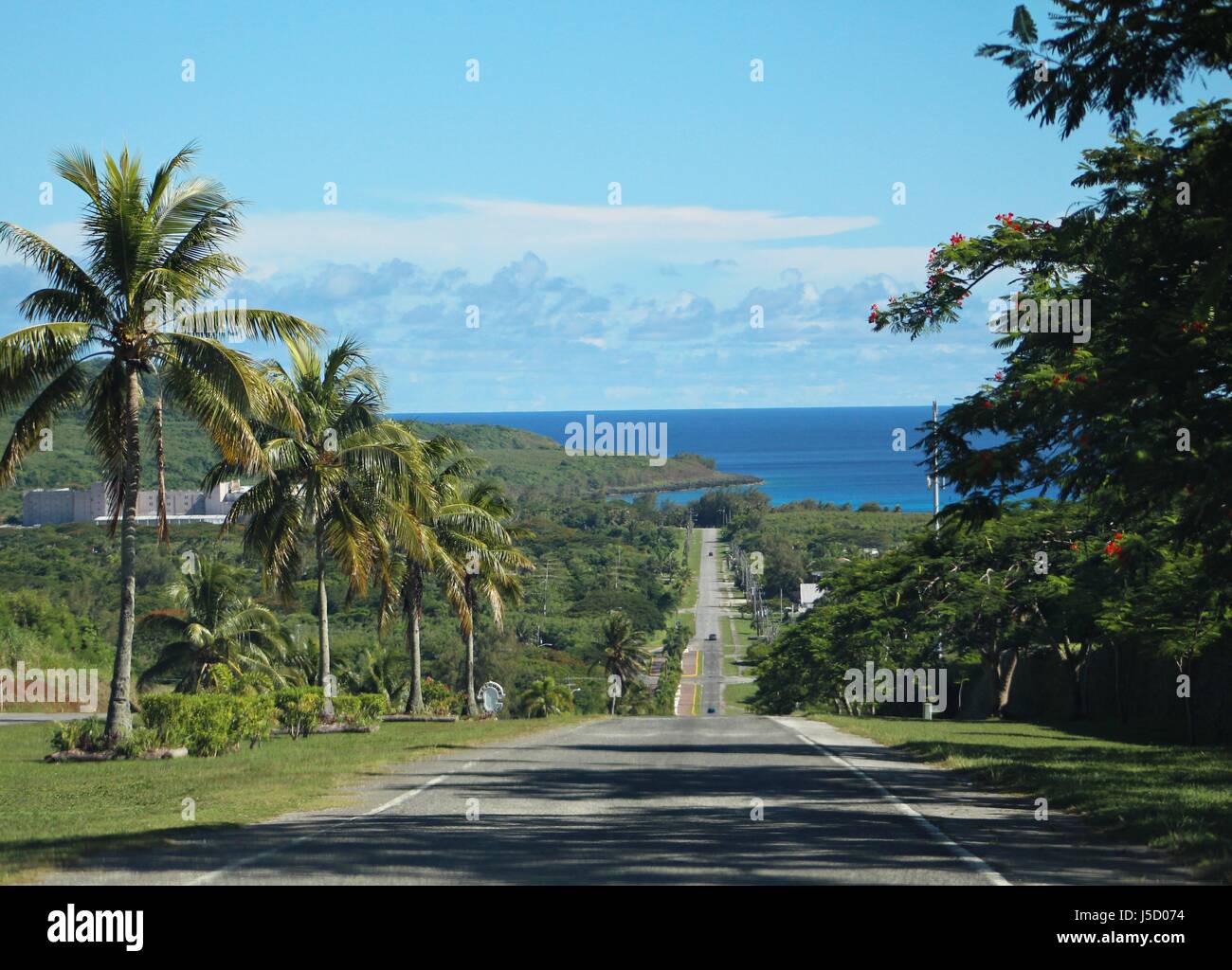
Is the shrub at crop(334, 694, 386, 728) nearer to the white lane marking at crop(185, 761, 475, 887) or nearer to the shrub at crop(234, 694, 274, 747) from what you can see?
the shrub at crop(234, 694, 274, 747)

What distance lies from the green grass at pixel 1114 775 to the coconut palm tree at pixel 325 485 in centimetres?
1136

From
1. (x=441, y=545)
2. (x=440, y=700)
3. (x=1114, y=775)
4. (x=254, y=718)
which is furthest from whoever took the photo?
(x=440, y=700)

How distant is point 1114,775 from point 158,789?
12269mm

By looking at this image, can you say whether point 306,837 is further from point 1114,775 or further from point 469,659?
point 469,659

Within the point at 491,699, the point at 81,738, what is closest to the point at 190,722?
the point at 81,738

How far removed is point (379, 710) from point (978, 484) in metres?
21.0

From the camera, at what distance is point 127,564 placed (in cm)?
2233

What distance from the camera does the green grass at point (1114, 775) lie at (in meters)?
11.7

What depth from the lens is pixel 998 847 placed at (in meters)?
10.9

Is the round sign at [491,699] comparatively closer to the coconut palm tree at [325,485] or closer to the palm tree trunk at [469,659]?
→ the palm tree trunk at [469,659]

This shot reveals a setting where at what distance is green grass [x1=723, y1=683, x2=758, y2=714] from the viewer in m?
95.0

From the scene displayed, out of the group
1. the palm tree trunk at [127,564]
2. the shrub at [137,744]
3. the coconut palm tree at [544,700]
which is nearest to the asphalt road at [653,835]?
the shrub at [137,744]
